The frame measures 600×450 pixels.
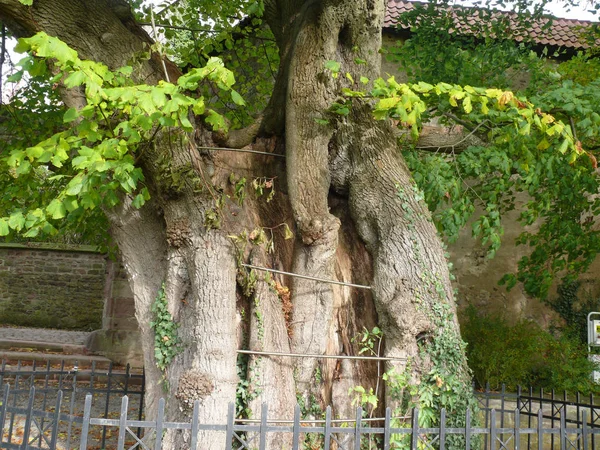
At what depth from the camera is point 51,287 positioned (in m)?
16.9

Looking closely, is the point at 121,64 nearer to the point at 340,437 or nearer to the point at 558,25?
the point at 340,437

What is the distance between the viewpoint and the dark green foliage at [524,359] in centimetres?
920

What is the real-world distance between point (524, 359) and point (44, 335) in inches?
435

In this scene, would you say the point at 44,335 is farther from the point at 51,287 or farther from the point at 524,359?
the point at 524,359

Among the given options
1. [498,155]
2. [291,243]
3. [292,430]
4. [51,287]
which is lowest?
[292,430]

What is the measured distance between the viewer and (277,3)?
6172mm

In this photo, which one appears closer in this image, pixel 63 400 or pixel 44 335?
pixel 63 400

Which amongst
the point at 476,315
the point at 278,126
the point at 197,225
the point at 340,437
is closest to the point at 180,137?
the point at 197,225

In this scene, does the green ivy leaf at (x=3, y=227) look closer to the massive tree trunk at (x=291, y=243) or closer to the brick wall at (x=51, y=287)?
the massive tree trunk at (x=291, y=243)

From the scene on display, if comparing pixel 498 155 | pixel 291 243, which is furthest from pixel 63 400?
pixel 498 155

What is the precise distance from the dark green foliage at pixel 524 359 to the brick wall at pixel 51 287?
411 inches

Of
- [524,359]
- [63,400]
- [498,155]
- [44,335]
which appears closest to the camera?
[498,155]

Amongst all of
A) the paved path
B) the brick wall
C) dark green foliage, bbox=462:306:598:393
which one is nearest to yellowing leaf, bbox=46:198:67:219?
dark green foliage, bbox=462:306:598:393

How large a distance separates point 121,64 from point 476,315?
868 cm
